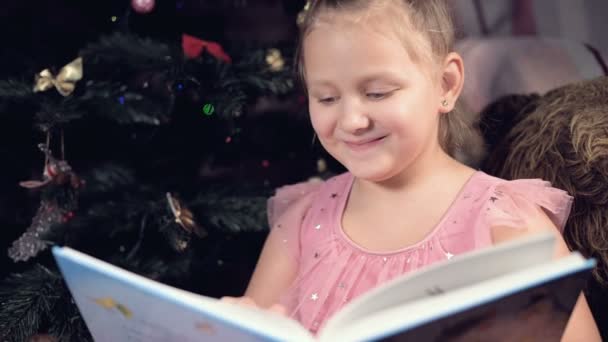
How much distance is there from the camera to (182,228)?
1030mm

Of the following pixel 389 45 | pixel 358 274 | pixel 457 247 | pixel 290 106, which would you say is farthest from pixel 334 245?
pixel 290 106

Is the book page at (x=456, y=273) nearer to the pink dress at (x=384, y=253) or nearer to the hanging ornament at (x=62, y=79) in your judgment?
the pink dress at (x=384, y=253)

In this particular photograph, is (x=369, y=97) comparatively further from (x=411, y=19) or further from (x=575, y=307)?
(x=575, y=307)

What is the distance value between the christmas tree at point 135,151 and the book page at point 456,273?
19.9 inches

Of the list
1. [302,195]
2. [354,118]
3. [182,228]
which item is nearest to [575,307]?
[354,118]

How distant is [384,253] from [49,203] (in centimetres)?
54

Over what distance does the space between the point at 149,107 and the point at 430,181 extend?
0.48 meters

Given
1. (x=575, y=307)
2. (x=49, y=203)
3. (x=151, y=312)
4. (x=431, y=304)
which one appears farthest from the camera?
(x=49, y=203)

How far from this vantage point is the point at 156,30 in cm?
124

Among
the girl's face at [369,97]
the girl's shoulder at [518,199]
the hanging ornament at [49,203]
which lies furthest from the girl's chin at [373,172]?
the hanging ornament at [49,203]

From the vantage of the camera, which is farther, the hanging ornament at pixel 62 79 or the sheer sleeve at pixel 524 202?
the hanging ornament at pixel 62 79

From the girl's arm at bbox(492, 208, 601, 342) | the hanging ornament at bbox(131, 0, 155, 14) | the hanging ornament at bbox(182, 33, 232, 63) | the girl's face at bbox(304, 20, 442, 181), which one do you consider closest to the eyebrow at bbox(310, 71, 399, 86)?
the girl's face at bbox(304, 20, 442, 181)

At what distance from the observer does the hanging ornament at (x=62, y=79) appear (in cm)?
97

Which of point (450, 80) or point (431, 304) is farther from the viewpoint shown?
point (450, 80)
